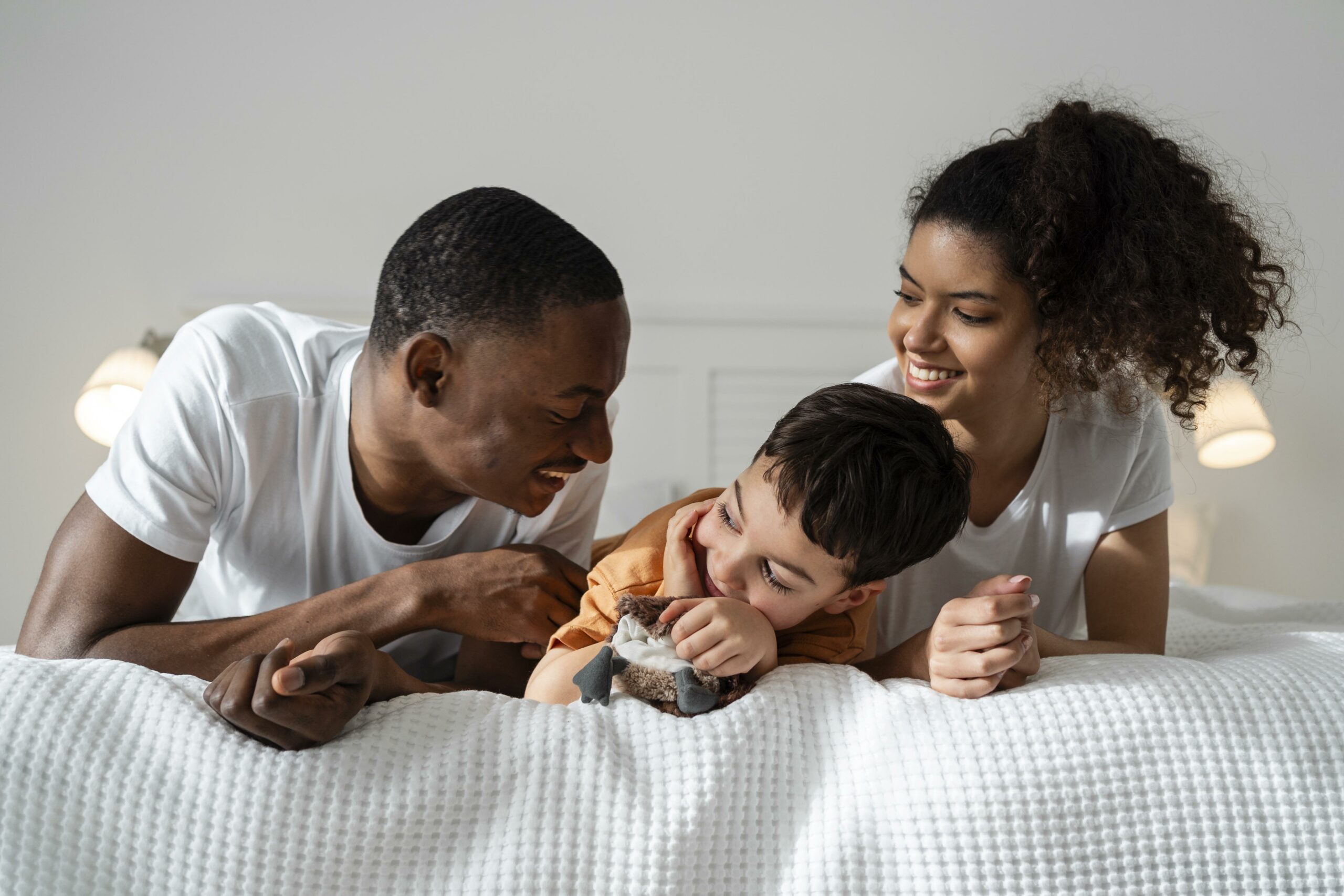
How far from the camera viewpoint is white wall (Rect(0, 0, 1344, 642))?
2.20m

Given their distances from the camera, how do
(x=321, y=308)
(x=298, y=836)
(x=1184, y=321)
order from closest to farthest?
(x=298, y=836) → (x=1184, y=321) → (x=321, y=308)

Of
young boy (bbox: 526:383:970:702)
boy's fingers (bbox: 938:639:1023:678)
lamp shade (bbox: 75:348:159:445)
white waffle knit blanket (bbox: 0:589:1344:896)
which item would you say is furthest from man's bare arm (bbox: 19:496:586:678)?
lamp shade (bbox: 75:348:159:445)

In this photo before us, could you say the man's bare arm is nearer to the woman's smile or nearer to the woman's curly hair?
the woman's smile

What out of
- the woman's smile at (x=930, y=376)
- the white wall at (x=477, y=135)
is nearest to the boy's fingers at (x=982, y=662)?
the woman's smile at (x=930, y=376)

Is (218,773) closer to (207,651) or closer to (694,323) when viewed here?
(207,651)

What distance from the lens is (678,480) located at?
2.23m

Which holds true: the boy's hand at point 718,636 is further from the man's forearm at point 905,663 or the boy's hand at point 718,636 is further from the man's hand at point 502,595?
the man's hand at point 502,595

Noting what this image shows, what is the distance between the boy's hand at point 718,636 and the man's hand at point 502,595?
0.30m

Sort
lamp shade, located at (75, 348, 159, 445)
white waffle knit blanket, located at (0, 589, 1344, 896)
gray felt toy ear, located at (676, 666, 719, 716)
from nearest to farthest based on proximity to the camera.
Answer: white waffle knit blanket, located at (0, 589, 1344, 896) → gray felt toy ear, located at (676, 666, 719, 716) → lamp shade, located at (75, 348, 159, 445)

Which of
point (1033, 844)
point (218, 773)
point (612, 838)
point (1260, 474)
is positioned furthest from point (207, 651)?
point (1260, 474)

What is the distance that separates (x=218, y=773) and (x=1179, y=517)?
2435mm

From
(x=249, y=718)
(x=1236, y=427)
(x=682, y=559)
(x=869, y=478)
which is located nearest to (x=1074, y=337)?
(x=869, y=478)

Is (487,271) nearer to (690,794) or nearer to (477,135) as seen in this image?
(690,794)

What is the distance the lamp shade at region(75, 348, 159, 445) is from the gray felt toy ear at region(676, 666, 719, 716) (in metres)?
1.76
